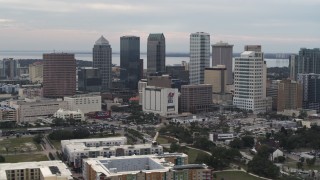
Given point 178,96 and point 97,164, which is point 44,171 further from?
point 178,96

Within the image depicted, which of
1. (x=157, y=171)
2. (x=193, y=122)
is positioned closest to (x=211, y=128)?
(x=193, y=122)

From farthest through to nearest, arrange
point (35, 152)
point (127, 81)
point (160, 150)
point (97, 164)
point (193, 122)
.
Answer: point (127, 81) < point (193, 122) < point (35, 152) < point (160, 150) < point (97, 164)

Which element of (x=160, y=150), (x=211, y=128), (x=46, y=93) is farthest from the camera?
(x=46, y=93)

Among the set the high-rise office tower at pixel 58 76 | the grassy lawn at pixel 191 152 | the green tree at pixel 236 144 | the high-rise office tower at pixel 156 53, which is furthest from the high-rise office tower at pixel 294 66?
the grassy lawn at pixel 191 152

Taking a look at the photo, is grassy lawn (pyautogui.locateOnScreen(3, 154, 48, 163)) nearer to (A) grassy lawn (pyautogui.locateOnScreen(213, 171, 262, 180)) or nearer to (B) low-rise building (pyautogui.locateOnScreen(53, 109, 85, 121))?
(A) grassy lawn (pyautogui.locateOnScreen(213, 171, 262, 180))

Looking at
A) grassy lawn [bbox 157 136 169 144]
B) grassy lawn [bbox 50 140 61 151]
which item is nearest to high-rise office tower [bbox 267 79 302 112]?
grassy lawn [bbox 157 136 169 144]

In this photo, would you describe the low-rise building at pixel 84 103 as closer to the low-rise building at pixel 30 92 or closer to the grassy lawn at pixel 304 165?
the low-rise building at pixel 30 92
